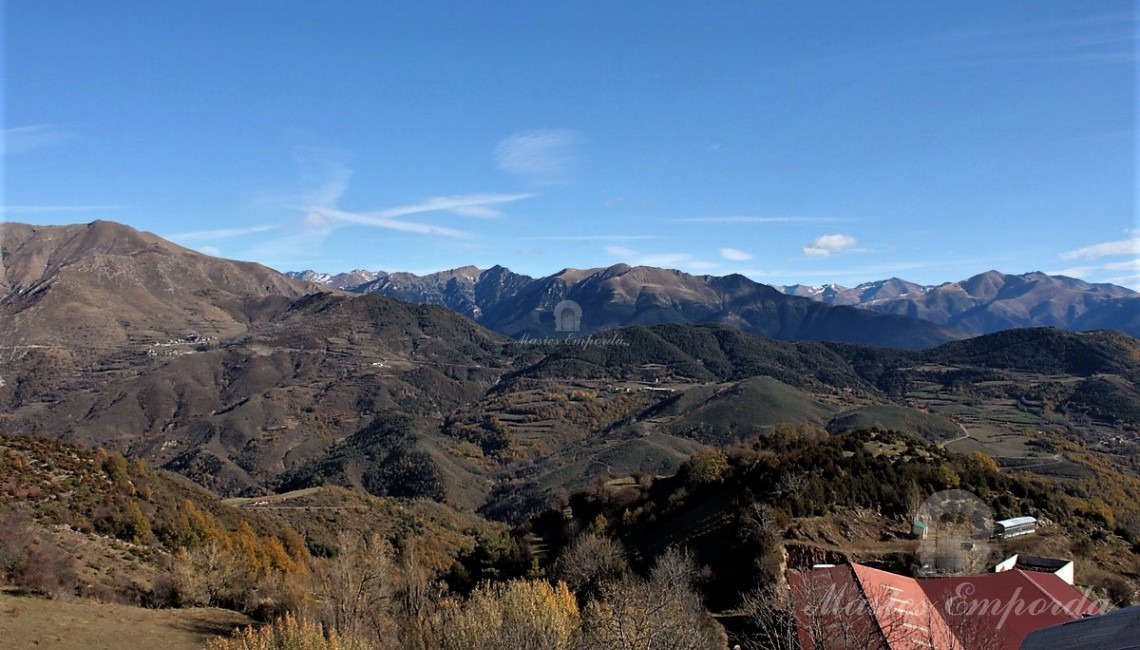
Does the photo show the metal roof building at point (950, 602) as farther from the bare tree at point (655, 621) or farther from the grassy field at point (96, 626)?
the grassy field at point (96, 626)

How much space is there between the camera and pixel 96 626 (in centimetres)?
A: 2648

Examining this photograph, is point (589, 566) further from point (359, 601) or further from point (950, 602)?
point (950, 602)

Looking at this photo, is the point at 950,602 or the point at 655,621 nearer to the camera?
the point at 655,621

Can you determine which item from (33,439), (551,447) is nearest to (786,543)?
(33,439)

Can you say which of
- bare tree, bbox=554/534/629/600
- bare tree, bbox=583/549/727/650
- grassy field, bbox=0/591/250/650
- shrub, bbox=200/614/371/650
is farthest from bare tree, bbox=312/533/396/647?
bare tree, bbox=554/534/629/600

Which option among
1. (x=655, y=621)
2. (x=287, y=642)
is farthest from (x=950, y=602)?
(x=287, y=642)

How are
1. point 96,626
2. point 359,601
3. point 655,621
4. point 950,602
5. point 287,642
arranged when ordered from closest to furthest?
point 287,642 → point 655,621 → point 950,602 → point 96,626 → point 359,601

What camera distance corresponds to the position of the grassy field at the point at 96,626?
24.5m

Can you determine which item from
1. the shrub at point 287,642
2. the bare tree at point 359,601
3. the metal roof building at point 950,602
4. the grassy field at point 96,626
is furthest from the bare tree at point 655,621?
the grassy field at point 96,626

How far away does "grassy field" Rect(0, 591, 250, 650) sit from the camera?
2448cm

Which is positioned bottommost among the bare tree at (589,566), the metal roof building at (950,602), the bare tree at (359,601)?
the bare tree at (589,566)

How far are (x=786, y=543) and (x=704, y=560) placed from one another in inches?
234

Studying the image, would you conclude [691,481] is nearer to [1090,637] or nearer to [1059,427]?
A: [1090,637]

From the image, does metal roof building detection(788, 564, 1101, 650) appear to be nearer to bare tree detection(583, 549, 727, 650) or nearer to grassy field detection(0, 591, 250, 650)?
bare tree detection(583, 549, 727, 650)
